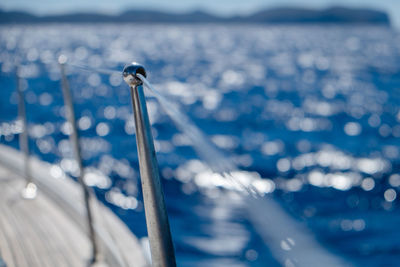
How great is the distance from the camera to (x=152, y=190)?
2.84 feet

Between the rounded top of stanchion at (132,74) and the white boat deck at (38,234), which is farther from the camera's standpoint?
the white boat deck at (38,234)

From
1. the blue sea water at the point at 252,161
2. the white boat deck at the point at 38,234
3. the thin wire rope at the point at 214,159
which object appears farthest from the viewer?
the blue sea water at the point at 252,161

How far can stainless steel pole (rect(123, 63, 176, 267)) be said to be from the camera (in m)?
0.87

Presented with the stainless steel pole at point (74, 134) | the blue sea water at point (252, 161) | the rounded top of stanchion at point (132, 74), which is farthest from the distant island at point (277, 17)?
the rounded top of stanchion at point (132, 74)

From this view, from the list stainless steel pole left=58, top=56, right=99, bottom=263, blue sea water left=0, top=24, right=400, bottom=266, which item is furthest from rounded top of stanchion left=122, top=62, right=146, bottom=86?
stainless steel pole left=58, top=56, right=99, bottom=263

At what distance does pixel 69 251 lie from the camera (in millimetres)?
2025

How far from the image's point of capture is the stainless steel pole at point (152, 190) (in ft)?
2.85

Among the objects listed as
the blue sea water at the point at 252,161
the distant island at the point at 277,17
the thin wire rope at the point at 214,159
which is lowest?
the thin wire rope at the point at 214,159

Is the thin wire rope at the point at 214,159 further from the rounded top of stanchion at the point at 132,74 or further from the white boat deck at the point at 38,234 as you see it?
the white boat deck at the point at 38,234

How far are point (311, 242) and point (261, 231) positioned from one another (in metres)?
0.07

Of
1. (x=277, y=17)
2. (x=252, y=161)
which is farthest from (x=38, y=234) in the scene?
(x=277, y=17)

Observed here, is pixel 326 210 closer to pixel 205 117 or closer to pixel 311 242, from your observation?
pixel 311 242

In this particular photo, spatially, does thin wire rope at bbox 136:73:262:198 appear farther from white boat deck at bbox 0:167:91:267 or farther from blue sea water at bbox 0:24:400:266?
white boat deck at bbox 0:167:91:267

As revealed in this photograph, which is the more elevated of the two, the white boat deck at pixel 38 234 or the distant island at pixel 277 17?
the distant island at pixel 277 17
